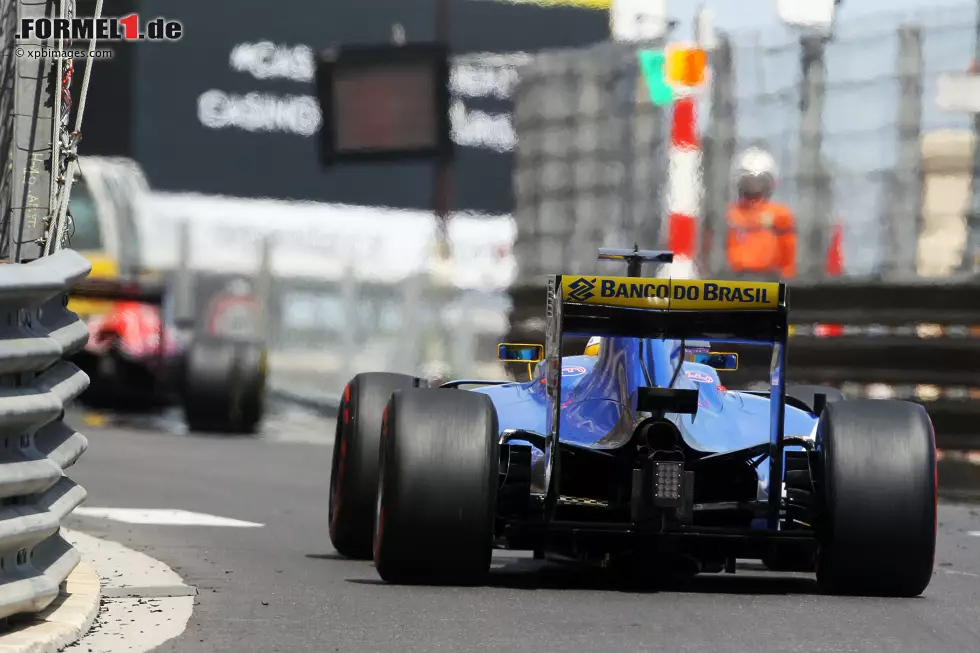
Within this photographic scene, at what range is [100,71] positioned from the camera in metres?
46.5

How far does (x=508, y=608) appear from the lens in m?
7.02

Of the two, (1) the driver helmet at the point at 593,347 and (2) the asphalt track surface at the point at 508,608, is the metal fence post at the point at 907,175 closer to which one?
(2) the asphalt track surface at the point at 508,608

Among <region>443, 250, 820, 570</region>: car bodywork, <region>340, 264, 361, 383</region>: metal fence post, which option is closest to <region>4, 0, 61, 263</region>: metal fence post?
<region>443, 250, 820, 570</region>: car bodywork

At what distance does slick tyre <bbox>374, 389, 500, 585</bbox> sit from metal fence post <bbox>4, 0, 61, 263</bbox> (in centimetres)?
143

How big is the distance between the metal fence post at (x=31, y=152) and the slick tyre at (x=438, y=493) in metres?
1.43

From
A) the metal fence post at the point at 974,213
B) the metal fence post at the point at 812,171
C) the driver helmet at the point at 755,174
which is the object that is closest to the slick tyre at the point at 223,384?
the driver helmet at the point at 755,174

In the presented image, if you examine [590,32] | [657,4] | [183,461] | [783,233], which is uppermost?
[590,32]

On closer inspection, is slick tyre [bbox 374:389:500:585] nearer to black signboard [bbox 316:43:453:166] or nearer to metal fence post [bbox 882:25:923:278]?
metal fence post [bbox 882:25:923:278]

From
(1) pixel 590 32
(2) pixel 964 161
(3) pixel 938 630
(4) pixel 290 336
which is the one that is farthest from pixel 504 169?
(3) pixel 938 630

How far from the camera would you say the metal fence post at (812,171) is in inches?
570

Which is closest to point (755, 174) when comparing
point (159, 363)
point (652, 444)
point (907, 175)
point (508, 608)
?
point (907, 175)

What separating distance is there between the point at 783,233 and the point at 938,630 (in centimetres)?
821

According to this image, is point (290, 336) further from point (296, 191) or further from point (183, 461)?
point (296, 191)

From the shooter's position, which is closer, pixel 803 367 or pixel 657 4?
pixel 803 367
